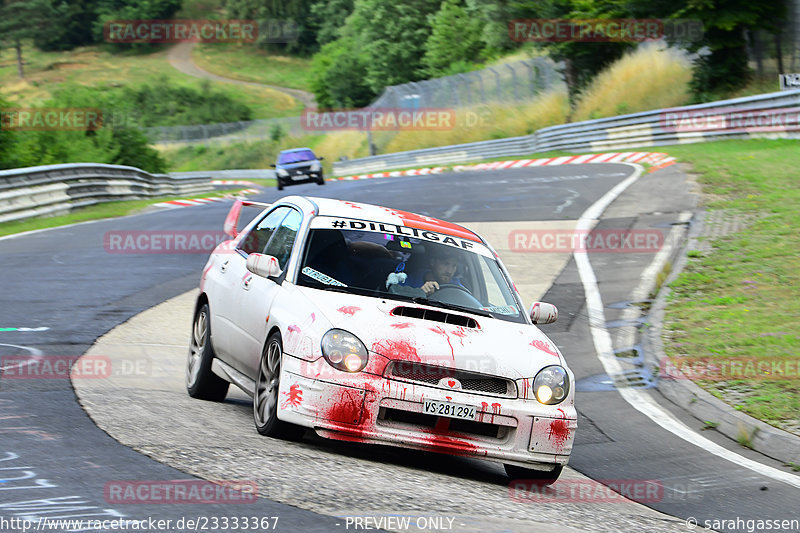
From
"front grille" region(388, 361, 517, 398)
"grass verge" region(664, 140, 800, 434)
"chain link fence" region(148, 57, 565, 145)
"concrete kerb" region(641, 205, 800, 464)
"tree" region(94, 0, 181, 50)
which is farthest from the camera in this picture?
"tree" region(94, 0, 181, 50)

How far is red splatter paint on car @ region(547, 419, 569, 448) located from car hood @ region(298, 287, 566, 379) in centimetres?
33

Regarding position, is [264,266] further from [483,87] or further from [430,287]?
[483,87]

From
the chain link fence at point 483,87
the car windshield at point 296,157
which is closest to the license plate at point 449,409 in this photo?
the car windshield at point 296,157

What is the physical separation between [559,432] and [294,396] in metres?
1.63

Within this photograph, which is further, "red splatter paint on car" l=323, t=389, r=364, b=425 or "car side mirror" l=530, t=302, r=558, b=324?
"car side mirror" l=530, t=302, r=558, b=324

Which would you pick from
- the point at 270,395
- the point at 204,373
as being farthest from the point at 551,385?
the point at 204,373

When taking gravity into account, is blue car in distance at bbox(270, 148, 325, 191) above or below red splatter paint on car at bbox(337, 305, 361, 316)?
below

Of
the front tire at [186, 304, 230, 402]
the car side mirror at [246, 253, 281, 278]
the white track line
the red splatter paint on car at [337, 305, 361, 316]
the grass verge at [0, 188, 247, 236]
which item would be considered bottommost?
the grass verge at [0, 188, 247, 236]

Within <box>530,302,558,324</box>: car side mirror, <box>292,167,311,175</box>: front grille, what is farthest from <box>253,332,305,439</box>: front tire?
<box>292,167,311,175</box>: front grille

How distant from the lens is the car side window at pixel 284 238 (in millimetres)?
7730

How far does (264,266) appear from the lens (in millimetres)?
7312

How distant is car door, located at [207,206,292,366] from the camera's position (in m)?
7.84

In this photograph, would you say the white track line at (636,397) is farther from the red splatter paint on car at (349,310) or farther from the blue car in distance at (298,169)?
the blue car in distance at (298,169)

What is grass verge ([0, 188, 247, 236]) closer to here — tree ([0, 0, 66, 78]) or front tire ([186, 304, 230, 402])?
front tire ([186, 304, 230, 402])
